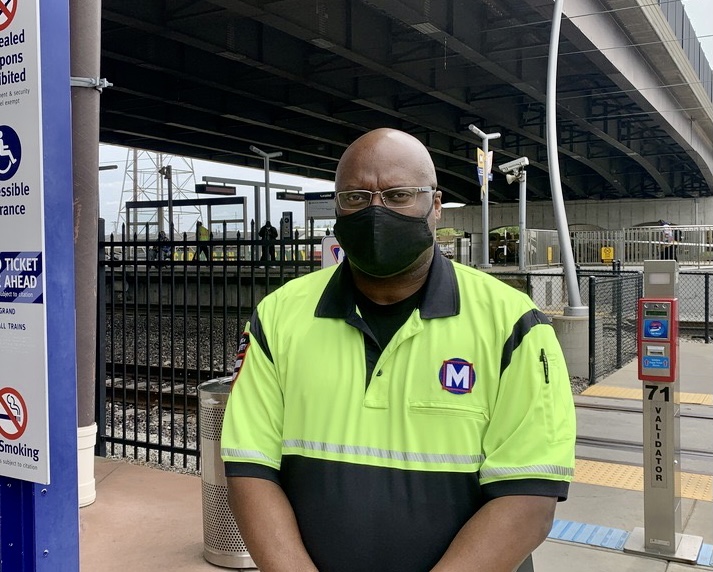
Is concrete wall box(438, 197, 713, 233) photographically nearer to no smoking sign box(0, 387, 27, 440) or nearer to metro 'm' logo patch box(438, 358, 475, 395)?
no smoking sign box(0, 387, 27, 440)

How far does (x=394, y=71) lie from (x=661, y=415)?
56.9ft

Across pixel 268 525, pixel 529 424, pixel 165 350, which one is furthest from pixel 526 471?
pixel 165 350

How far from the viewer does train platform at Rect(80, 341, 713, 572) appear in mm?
4270

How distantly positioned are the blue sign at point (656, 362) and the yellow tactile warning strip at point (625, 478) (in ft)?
5.19

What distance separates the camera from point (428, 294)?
6.22 ft

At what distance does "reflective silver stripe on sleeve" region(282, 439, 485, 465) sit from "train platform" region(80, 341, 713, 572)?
8.79 ft

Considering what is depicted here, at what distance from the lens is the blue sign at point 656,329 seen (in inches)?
175

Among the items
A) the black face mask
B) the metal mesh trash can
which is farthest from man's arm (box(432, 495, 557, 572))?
the metal mesh trash can

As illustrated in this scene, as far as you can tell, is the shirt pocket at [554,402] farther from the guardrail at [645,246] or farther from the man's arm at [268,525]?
the guardrail at [645,246]

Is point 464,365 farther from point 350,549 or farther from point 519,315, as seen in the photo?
point 350,549

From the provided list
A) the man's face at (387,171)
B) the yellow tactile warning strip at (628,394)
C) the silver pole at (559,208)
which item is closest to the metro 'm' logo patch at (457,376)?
the man's face at (387,171)

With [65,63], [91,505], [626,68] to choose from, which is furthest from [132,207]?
[65,63]

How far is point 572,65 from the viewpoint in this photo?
2258cm

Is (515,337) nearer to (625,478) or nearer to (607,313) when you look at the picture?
(625,478)
